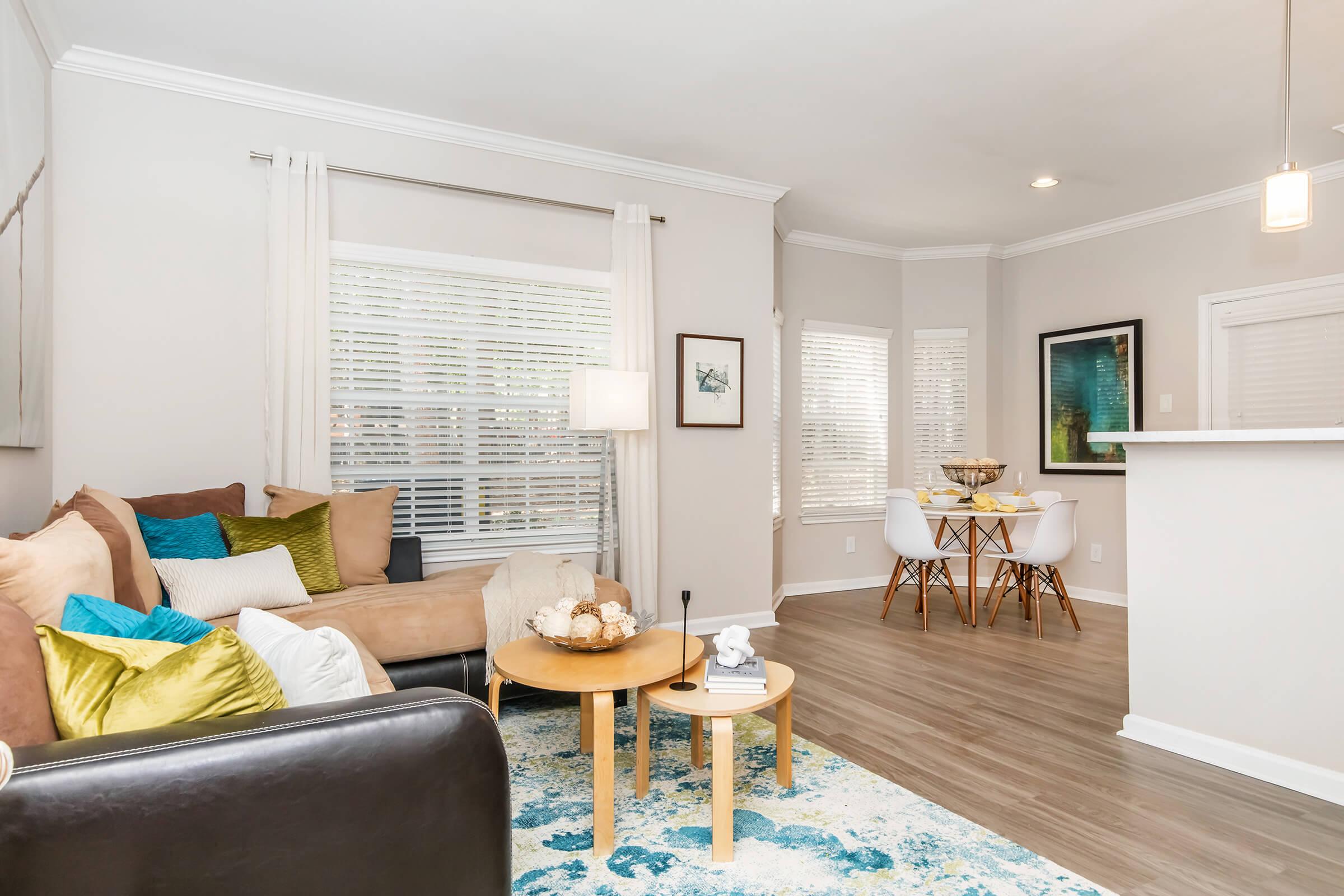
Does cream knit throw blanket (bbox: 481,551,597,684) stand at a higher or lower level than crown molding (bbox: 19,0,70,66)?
lower

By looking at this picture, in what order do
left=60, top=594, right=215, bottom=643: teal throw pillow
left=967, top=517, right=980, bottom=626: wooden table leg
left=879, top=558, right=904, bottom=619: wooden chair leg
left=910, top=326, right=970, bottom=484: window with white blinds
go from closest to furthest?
left=60, top=594, right=215, bottom=643: teal throw pillow < left=967, top=517, right=980, bottom=626: wooden table leg < left=879, top=558, right=904, bottom=619: wooden chair leg < left=910, top=326, right=970, bottom=484: window with white blinds

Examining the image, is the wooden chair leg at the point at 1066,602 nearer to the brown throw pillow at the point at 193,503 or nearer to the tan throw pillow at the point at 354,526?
the tan throw pillow at the point at 354,526

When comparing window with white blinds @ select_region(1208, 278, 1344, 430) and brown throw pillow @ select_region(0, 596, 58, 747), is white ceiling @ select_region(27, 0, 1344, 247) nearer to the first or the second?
window with white blinds @ select_region(1208, 278, 1344, 430)

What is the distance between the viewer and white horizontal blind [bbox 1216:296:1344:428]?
4.52m

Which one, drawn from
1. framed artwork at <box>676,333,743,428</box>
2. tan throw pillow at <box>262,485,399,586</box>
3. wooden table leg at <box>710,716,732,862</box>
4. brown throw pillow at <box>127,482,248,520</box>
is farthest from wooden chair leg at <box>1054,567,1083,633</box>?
brown throw pillow at <box>127,482,248,520</box>

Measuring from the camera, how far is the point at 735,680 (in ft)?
7.45

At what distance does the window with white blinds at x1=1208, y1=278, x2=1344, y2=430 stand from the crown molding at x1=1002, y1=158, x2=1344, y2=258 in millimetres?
617

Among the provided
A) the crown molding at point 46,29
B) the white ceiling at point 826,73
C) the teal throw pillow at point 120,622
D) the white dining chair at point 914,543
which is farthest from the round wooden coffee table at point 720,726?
the crown molding at point 46,29

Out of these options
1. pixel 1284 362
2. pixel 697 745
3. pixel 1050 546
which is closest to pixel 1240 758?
pixel 697 745

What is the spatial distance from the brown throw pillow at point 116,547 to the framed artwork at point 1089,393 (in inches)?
213

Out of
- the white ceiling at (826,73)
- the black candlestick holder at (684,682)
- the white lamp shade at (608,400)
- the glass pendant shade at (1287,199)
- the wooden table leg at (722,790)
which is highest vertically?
the white ceiling at (826,73)

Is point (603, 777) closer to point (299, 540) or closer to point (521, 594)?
point (521, 594)

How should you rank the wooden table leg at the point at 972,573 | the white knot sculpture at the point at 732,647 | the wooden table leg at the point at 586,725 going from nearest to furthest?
the white knot sculpture at the point at 732,647, the wooden table leg at the point at 586,725, the wooden table leg at the point at 972,573

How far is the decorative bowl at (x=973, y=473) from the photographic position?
5.22 meters
